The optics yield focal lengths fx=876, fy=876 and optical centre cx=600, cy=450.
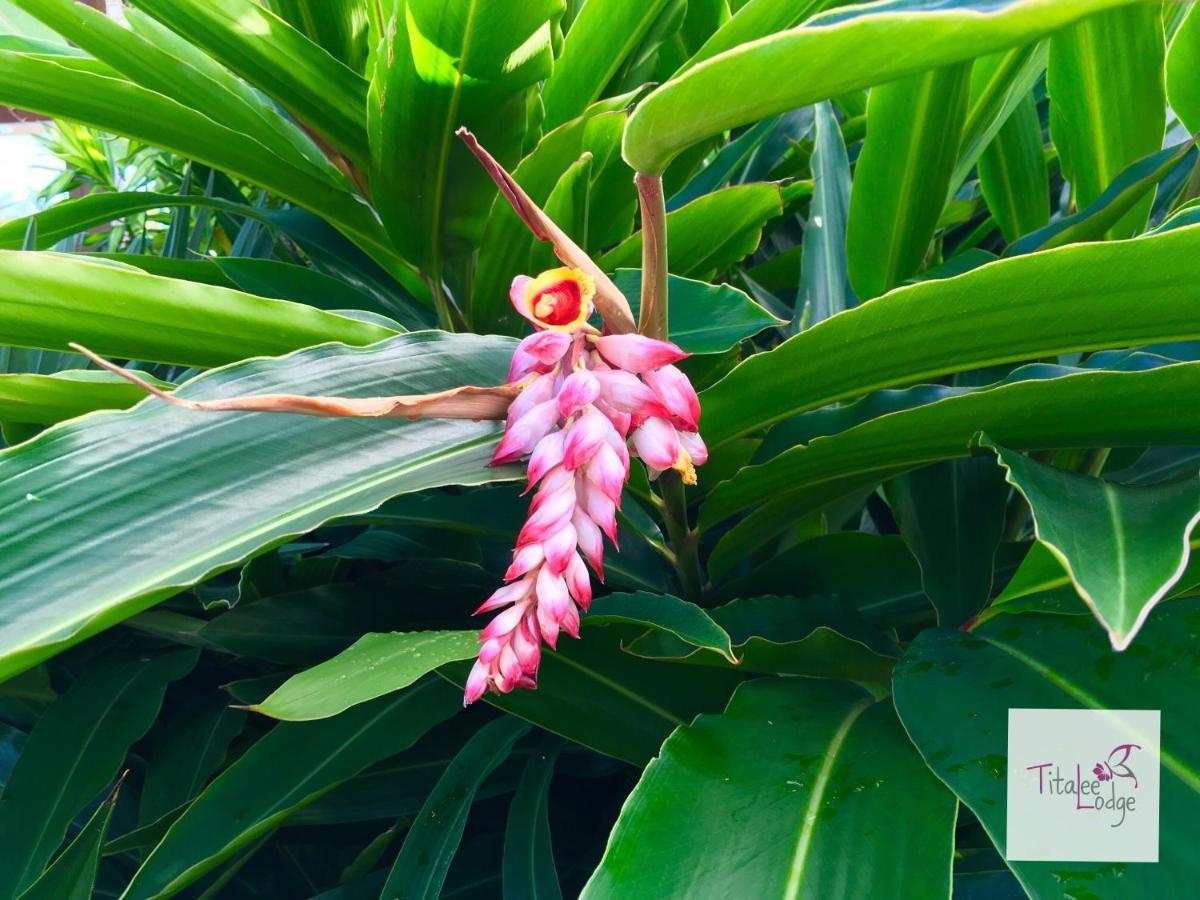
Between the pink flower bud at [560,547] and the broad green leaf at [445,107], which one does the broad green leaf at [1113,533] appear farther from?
the broad green leaf at [445,107]

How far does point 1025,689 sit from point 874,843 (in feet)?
0.36

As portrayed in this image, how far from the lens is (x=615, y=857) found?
0.33m

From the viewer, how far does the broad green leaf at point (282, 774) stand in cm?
51

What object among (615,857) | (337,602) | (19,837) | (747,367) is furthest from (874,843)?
(19,837)

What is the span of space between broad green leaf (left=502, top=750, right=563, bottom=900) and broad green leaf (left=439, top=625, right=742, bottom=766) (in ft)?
0.33

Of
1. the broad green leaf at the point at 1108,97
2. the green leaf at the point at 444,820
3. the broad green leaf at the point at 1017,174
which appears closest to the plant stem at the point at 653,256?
the green leaf at the point at 444,820

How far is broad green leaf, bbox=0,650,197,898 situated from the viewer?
0.60m

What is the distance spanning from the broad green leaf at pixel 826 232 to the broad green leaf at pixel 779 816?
15.2 inches

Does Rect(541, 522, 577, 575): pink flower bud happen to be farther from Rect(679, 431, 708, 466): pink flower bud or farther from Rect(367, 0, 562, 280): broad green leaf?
Rect(367, 0, 562, 280): broad green leaf

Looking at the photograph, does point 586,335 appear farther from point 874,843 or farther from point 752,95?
point 874,843

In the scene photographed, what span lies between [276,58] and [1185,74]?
0.64 m

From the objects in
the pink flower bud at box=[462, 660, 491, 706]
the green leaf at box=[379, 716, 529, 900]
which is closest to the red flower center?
the pink flower bud at box=[462, 660, 491, 706]

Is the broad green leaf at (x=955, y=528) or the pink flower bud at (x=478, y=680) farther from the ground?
the broad green leaf at (x=955, y=528)

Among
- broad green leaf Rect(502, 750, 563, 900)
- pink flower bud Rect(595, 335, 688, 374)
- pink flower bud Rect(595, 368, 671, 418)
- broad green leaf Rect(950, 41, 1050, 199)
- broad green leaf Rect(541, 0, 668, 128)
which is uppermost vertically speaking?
broad green leaf Rect(950, 41, 1050, 199)
